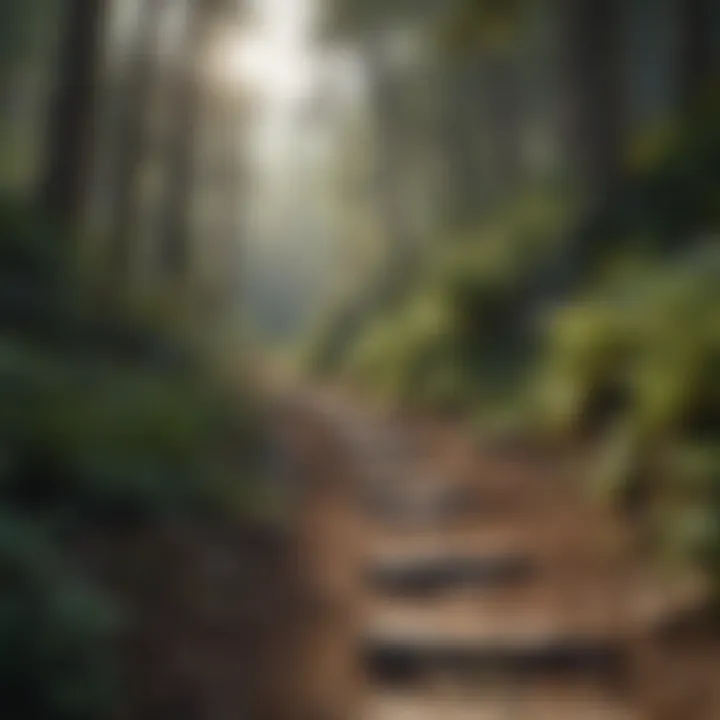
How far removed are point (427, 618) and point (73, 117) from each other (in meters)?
3.36

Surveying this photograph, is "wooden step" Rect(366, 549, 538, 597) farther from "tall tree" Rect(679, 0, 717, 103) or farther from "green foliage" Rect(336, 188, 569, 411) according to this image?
"tall tree" Rect(679, 0, 717, 103)

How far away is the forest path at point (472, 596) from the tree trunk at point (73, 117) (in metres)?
2.23

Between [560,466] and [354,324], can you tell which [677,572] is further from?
[354,324]

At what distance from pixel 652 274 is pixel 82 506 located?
3.16 metres

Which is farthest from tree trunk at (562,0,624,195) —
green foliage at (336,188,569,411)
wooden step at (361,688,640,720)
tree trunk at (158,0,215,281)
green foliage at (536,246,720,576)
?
wooden step at (361,688,640,720)

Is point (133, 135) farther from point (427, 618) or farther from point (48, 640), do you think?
point (48, 640)

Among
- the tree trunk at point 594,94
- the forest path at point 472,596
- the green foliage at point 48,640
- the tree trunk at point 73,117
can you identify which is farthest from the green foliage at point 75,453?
the tree trunk at point 594,94

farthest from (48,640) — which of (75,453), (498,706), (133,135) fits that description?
(133,135)

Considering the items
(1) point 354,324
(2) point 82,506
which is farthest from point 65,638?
(1) point 354,324

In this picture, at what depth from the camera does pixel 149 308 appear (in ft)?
19.9

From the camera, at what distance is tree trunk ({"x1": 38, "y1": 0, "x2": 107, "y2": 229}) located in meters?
5.49

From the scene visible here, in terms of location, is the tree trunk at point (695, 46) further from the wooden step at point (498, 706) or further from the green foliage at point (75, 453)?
the wooden step at point (498, 706)

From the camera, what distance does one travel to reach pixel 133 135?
668 cm

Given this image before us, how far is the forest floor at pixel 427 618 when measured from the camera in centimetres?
385
